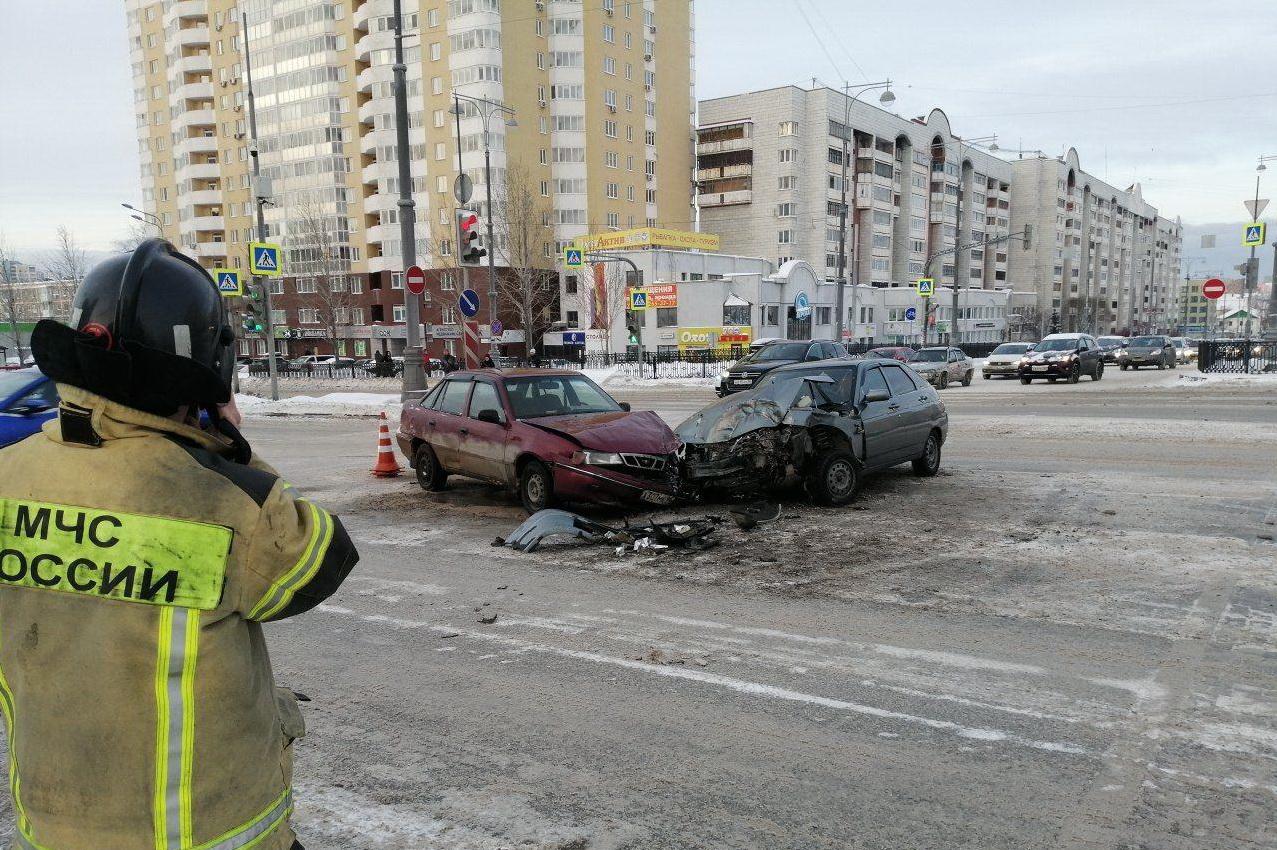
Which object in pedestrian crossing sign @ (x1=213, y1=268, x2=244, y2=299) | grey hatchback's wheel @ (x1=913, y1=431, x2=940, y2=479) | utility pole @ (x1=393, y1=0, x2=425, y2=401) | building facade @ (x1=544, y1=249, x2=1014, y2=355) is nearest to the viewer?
grey hatchback's wheel @ (x1=913, y1=431, x2=940, y2=479)

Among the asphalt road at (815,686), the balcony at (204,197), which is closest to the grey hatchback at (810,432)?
the asphalt road at (815,686)

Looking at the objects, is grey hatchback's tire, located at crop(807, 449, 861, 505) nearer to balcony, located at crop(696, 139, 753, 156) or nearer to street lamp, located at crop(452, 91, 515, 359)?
street lamp, located at crop(452, 91, 515, 359)

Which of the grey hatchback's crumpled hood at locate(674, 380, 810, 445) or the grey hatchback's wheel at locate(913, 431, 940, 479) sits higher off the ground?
the grey hatchback's crumpled hood at locate(674, 380, 810, 445)

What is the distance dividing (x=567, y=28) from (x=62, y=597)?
7519 cm

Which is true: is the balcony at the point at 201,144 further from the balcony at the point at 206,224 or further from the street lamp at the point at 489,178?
the street lamp at the point at 489,178

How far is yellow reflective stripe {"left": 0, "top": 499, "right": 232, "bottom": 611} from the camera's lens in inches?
59.3

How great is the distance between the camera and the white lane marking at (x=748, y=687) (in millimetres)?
3805

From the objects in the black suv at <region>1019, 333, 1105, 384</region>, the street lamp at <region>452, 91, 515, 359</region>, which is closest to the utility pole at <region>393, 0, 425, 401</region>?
the street lamp at <region>452, 91, 515, 359</region>

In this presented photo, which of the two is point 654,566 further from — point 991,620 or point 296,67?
point 296,67

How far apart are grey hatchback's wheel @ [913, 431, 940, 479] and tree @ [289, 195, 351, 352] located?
2667 inches

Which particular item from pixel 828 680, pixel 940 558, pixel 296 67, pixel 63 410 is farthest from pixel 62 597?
pixel 296 67

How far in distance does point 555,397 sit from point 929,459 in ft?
16.8

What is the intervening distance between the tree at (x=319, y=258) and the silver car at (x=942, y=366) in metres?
55.2

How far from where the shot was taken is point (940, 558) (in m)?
6.91
